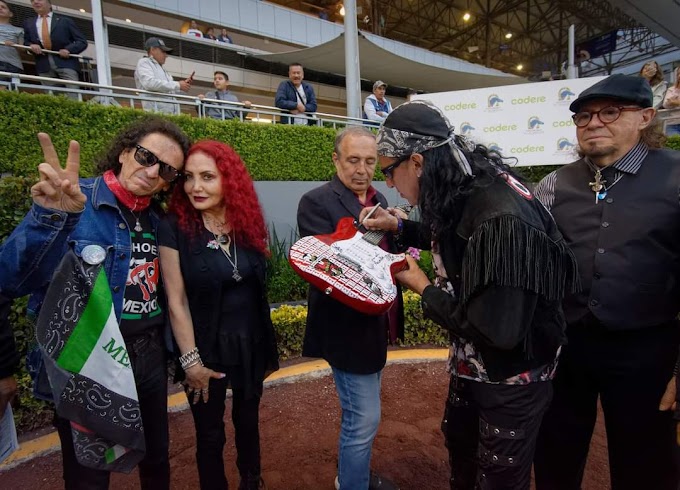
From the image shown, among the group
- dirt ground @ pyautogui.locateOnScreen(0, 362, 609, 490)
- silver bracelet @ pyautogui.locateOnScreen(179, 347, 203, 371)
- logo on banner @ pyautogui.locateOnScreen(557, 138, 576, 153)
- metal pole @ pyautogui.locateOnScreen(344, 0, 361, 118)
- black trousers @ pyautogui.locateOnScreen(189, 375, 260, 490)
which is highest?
metal pole @ pyautogui.locateOnScreen(344, 0, 361, 118)

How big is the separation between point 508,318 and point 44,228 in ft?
5.34

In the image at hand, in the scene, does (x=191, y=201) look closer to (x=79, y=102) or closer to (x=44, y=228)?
(x=44, y=228)

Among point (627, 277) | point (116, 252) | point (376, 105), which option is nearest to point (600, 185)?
point (627, 277)

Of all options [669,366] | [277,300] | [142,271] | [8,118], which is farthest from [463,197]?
[8,118]

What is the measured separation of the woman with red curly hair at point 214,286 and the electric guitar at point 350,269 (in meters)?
0.46

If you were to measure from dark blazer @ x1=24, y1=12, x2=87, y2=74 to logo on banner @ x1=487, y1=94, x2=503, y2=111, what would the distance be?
22.2 feet

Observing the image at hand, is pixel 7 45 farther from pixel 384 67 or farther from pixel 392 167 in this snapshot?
pixel 384 67

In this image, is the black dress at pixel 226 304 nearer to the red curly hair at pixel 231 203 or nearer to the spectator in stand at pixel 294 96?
the red curly hair at pixel 231 203

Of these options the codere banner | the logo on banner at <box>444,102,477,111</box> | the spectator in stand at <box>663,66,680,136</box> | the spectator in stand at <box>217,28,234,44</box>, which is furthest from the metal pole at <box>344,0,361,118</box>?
the spectator in stand at <box>663,66,680,136</box>

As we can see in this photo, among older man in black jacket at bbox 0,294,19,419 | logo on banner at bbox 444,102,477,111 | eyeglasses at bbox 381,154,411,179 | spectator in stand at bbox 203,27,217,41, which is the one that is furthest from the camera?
spectator in stand at bbox 203,27,217,41

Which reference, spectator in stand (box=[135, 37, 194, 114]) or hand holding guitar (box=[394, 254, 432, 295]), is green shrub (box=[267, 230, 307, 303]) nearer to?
hand holding guitar (box=[394, 254, 432, 295])

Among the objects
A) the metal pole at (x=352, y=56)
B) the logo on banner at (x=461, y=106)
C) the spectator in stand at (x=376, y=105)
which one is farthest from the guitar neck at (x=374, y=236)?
the metal pole at (x=352, y=56)

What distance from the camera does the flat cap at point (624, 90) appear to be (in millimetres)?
1711

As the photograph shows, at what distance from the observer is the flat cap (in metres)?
1.71
